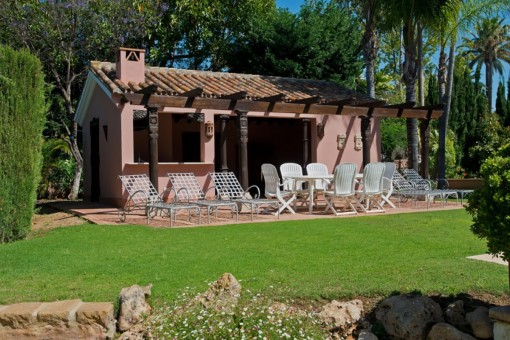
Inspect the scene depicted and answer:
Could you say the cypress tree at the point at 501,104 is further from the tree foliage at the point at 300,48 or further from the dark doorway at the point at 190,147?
the dark doorway at the point at 190,147

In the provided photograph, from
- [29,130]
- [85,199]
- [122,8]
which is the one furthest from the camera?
[122,8]

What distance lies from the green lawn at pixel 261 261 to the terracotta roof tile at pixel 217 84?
21.4 feet

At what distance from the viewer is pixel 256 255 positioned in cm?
672

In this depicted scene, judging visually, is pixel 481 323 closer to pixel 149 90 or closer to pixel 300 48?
pixel 149 90

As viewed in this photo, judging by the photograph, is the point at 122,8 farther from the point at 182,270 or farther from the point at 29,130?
the point at 182,270

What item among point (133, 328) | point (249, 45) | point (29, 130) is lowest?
point (133, 328)

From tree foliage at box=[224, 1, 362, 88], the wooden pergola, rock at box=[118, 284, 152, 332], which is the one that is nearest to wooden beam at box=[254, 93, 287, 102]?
the wooden pergola

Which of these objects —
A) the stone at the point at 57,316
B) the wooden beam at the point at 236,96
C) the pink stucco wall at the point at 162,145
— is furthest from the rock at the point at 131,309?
the wooden beam at the point at 236,96

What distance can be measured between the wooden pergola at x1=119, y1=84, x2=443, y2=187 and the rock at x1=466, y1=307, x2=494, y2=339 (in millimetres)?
9806

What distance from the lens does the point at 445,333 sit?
4258mm

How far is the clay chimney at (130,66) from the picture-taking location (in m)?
15.5

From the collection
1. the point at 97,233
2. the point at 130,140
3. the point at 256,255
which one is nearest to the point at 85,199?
the point at 130,140

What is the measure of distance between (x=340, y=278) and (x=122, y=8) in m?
19.1

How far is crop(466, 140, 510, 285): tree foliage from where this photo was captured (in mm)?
3879
